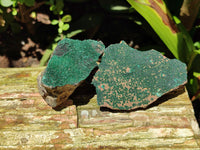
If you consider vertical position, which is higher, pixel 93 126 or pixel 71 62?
pixel 71 62

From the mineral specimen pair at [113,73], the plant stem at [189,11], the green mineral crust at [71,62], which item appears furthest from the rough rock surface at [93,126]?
the plant stem at [189,11]

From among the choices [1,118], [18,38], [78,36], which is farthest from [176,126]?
[18,38]

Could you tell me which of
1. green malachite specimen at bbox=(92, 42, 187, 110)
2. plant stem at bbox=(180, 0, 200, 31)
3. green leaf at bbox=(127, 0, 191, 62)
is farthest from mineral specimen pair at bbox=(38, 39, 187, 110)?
plant stem at bbox=(180, 0, 200, 31)

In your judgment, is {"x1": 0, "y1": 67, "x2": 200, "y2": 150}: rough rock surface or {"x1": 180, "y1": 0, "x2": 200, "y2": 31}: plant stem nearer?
{"x1": 0, "y1": 67, "x2": 200, "y2": 150}: rough rock surface

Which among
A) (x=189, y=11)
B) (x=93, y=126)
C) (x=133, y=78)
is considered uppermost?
(x=189, y=11)

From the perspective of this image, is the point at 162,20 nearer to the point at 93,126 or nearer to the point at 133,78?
the point at 133,78

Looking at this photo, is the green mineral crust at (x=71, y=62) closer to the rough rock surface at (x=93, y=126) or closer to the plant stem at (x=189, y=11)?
the rough rock surface at (x=93, y=126)

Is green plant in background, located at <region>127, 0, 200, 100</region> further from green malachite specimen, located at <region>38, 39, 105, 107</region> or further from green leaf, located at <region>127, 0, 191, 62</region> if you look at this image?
green malachite specimen, located at <region>38, 39, 105, 107</region>

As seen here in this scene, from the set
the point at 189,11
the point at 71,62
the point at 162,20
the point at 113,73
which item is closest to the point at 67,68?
the point at 71,62
